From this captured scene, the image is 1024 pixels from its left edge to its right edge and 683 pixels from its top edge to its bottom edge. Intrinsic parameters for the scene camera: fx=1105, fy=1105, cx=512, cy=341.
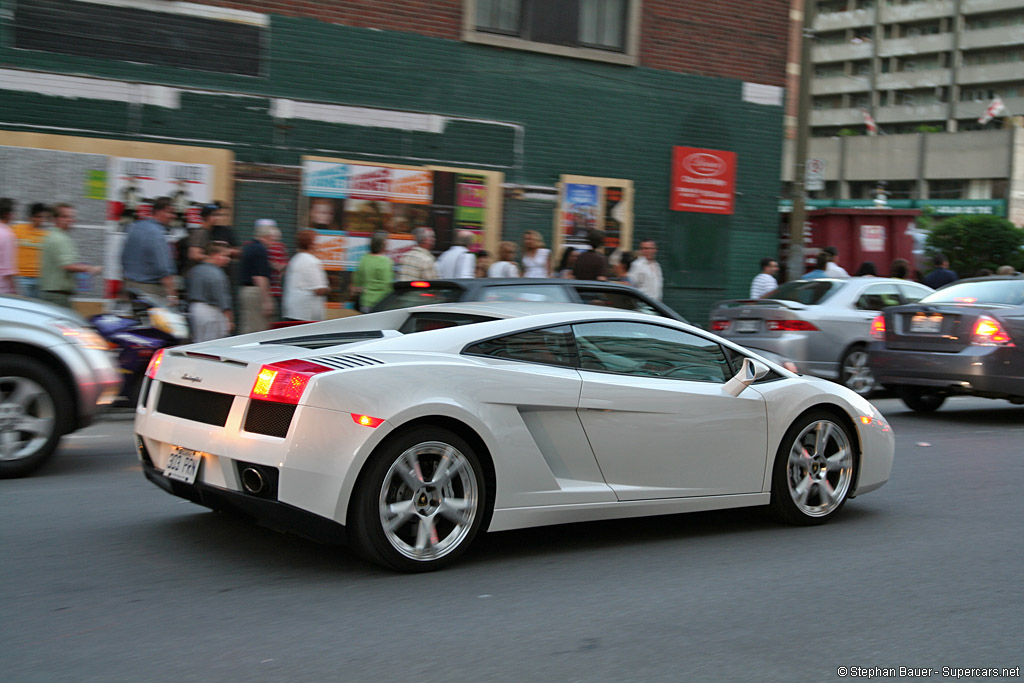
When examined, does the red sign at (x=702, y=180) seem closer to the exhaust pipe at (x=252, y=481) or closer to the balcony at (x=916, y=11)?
the exhaust pipe at (x=252, y=481)

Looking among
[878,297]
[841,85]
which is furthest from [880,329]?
[841,85]

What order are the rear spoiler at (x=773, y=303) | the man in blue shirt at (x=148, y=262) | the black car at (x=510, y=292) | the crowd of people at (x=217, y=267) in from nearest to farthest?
the black car at (x=510, y=292) < the crowd of people at (x=217, y=267) < the man in blue shirt at (x=148, y=262) < the rear spoiler at (x=773, y=303)

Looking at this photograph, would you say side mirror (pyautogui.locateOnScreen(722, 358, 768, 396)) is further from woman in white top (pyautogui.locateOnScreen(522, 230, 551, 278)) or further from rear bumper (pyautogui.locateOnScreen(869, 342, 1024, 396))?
woman in white top (pyautogui.locateOnScreen(522, 230, 551, 278))

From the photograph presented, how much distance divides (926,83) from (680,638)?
268 ft

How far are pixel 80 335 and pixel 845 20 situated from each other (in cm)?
8215

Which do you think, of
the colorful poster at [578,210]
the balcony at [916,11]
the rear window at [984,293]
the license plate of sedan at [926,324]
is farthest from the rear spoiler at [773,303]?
the balcony at [916,11]

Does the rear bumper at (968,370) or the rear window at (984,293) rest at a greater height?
the rear window at (984,293)

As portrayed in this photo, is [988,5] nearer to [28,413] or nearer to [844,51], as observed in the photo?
[844,51]

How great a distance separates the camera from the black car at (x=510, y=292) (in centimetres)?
871

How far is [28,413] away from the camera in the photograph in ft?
23.4

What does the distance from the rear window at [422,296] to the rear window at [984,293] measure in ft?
19.6

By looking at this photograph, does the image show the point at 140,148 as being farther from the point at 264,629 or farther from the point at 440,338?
the point at 264,629

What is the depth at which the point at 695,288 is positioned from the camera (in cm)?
1842

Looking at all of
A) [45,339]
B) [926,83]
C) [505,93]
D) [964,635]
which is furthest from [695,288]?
[926,83]
